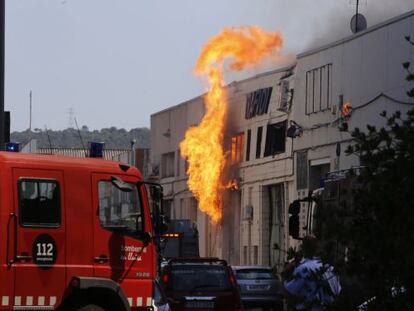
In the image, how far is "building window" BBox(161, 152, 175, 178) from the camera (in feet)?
214

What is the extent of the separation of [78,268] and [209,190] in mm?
40340

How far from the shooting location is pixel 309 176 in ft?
150

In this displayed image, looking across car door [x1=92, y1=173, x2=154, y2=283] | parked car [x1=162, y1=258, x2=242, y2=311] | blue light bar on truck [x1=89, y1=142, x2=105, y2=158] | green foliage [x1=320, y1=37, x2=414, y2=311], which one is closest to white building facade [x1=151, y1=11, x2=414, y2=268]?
parked car [x1=162, y1=258, x2=242, y2=311]

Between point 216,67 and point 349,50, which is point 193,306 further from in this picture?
point 216,67

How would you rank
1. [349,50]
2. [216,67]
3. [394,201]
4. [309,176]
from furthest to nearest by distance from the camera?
[216,67] < [309,176] < [349,50] < [394,201]

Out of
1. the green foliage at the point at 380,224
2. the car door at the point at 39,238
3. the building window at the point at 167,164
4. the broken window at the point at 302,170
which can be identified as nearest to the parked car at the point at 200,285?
the car door at the point at 39,238

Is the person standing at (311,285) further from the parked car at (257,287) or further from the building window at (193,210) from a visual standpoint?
the building window at (193,210)

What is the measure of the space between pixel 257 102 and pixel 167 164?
15.8 meters

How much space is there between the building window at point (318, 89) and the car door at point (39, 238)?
3055cm

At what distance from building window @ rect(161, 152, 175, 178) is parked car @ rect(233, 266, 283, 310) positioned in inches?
1262

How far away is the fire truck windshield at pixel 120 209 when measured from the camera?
14391 mm

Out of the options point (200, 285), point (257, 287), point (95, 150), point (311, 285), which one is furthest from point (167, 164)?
point (311, 285)

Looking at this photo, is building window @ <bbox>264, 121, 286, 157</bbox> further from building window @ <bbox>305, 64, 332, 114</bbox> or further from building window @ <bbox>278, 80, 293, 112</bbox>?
building window @ <bbox>305, 64, 332, 114</bbox>

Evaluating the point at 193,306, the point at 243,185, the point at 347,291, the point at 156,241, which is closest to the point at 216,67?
the point at 243,185
